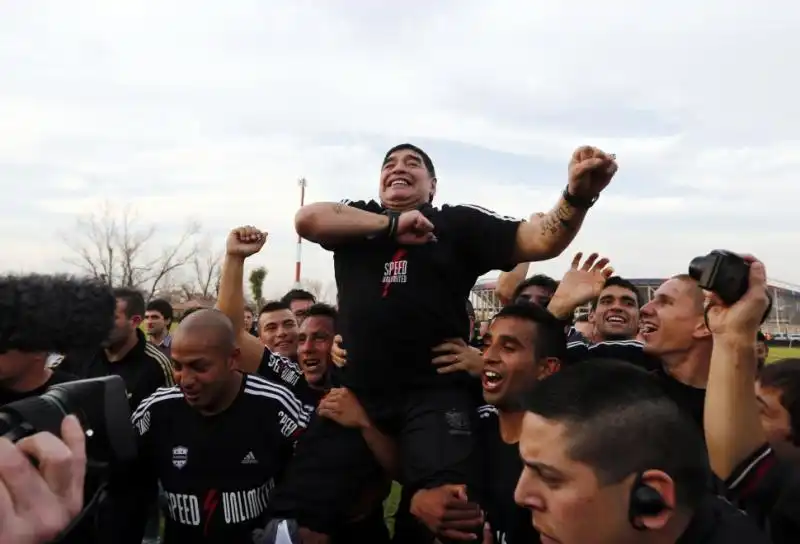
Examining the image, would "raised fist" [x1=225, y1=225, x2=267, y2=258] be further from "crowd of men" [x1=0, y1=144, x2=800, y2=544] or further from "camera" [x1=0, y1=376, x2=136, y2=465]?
"camera" [x1=0, y1=376, x2=136, y2=465]

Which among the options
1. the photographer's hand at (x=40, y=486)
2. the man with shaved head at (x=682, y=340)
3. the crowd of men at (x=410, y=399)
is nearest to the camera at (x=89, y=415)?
the photographer's hand at (x=40, y=486)

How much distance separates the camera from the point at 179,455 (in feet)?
11.0

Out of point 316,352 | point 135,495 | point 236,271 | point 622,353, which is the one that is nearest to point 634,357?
point 622,353

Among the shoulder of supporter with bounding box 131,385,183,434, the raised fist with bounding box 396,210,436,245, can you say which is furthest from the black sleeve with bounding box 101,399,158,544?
the raised fist with bounding box 396,210,436,245

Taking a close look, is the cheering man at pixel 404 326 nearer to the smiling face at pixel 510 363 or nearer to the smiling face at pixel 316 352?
the smiling face at pixel 510 363

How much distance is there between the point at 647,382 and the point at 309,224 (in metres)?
1.83

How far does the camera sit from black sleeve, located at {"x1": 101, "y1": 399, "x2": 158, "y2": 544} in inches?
136

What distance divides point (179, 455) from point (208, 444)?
148mm

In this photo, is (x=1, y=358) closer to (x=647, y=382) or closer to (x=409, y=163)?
(x=647, y=382)

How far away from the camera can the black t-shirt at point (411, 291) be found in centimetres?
325

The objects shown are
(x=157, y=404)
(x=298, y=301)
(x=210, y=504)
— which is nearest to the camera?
(x=210, y=504)

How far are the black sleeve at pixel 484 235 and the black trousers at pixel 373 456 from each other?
25.0 inches

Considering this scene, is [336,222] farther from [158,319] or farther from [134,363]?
[158,319]

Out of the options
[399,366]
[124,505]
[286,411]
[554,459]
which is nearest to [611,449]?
[554,459]
